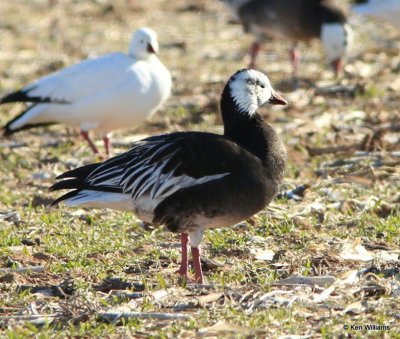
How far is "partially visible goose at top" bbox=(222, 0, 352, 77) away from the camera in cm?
1460

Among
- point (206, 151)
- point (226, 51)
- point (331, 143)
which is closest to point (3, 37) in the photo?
point (226, 51)

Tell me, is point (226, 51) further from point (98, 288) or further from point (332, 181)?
point (98, 288)

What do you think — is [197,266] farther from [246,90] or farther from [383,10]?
[383,10]

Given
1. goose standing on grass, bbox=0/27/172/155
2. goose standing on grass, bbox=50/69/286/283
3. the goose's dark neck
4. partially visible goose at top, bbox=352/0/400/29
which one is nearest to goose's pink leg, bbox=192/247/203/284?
goose standing on grass, bbox=50/69/286/283

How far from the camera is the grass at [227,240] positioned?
5.44 meters

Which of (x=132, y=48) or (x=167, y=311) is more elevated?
(x=132, y=48)

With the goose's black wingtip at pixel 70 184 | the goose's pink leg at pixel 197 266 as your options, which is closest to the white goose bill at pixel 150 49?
the goose's black wingtip at pixel 70 184

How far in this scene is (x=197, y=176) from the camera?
6.21m

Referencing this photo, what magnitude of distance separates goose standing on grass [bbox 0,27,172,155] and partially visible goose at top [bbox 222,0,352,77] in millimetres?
4531

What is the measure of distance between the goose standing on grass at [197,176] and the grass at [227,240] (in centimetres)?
39

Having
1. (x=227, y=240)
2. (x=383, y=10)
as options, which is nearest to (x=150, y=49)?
(x=227, y=240)

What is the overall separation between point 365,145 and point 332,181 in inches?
51.0

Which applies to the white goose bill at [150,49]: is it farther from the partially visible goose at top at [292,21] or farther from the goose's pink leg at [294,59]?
the partially visible goose at top at [292,21]

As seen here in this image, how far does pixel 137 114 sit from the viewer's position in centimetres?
991
